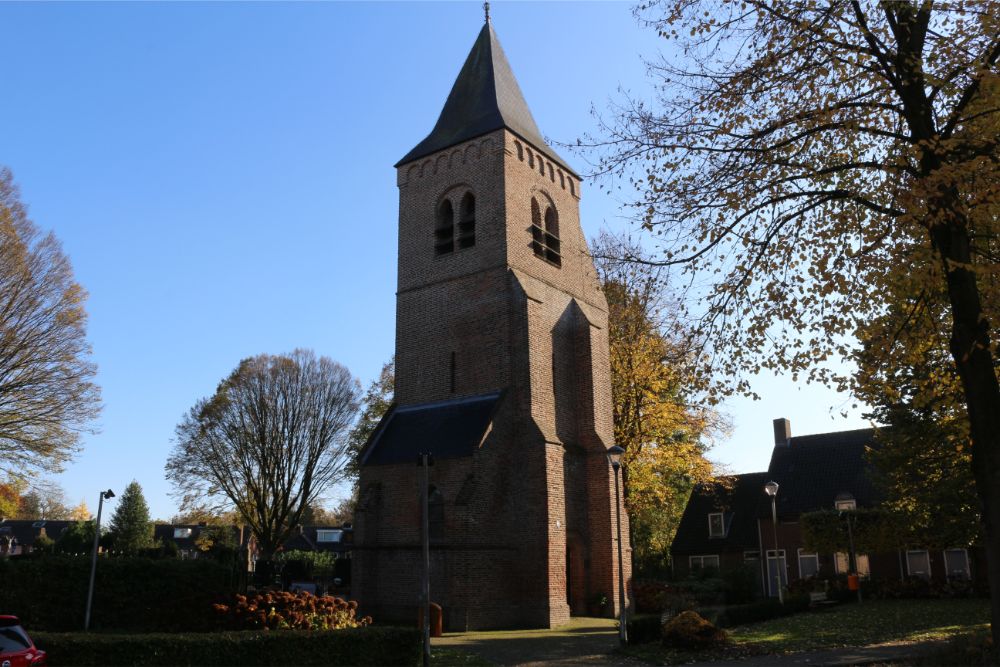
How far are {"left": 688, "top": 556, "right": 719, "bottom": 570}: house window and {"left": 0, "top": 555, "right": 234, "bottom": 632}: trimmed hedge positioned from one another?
2610cm

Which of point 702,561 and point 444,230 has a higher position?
point 444,230

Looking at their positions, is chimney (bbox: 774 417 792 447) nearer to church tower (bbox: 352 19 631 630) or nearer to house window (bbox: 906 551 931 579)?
house window (bbox: 906 551 931 579)

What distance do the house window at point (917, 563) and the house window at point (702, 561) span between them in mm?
8698

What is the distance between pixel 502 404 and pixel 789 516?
19496 millimetres

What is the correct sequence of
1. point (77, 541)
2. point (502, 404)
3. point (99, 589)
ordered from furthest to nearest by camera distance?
point (77, 541) → point (502, 404) → point (99, 589)

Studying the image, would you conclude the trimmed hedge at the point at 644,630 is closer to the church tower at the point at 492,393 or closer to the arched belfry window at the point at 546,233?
the church tower at the point at 492,393

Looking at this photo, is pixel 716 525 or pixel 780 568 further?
pixel 716 525

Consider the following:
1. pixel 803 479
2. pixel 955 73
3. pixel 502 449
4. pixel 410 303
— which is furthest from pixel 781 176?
pixel 803 479

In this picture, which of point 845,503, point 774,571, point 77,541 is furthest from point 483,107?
point 77,541

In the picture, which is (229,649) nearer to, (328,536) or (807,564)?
(807,564)

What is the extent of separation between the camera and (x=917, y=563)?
30922 millimetres

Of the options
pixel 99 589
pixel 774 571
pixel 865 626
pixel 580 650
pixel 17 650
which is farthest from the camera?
pixel 774 571

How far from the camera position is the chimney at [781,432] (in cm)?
3869

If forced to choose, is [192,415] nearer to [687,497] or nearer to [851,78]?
[687,497]
